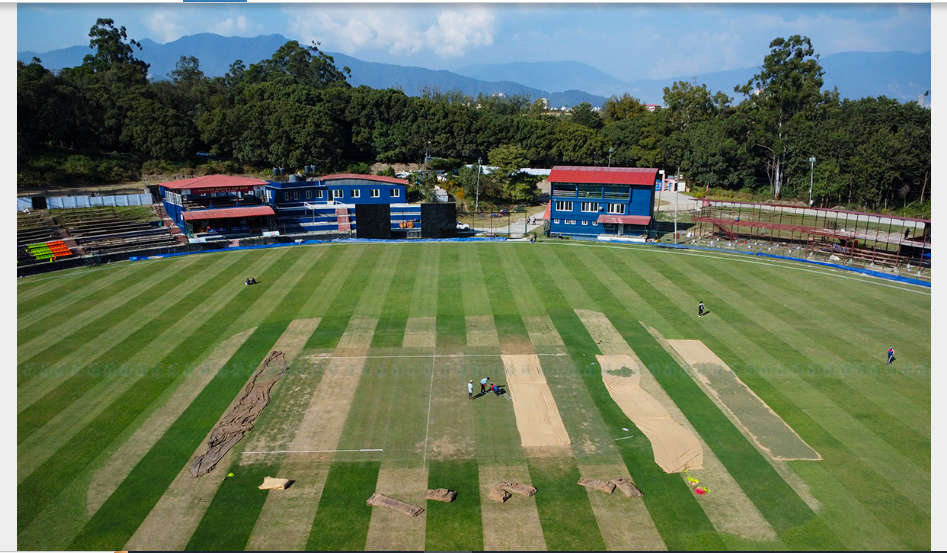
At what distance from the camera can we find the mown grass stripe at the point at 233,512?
25.3m

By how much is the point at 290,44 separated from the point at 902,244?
516ft

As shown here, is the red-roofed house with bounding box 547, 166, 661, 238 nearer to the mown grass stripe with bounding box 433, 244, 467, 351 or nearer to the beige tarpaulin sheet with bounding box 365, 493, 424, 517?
the mown grass stripe with bounding box 433, 244, 467, 351

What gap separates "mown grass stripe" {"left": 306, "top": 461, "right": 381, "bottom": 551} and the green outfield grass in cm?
12

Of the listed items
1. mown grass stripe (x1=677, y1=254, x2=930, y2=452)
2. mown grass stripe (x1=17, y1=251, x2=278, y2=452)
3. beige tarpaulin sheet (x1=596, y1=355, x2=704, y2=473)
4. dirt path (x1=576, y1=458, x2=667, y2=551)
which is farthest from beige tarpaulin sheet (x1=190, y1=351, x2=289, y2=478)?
mown grass stripe (x1=677, y1=254, x2=930, y2=452)

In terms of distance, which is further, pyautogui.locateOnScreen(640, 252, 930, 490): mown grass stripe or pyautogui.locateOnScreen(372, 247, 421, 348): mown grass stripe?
pyautogui.locateOnScreen(372, 247, 421, 348): mown grass stripe

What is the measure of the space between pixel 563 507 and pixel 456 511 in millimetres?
5138

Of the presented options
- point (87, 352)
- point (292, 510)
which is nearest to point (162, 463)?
point (292, 510)

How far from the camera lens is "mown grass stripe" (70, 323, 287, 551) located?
2595cm

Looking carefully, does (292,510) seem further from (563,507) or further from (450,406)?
(563,507)

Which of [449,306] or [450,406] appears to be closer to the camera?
[450,406]

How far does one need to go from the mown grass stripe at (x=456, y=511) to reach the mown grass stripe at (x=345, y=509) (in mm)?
2952

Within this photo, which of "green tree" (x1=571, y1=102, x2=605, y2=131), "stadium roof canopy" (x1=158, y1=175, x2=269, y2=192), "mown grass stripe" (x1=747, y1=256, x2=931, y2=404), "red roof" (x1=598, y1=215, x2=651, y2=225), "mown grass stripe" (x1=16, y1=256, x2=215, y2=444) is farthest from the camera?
"green tree" (x1=571, y1=102, x2=605, y2=131)

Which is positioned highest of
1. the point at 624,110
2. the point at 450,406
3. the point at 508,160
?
the point at 624,110

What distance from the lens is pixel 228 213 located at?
243ft
